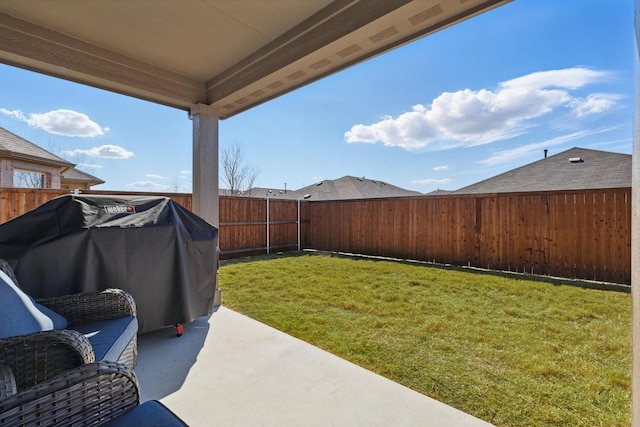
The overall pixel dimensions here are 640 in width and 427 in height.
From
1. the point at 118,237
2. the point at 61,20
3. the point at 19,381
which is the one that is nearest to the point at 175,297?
the point at 118,237

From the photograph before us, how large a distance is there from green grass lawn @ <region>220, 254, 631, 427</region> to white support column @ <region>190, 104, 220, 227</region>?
1.43 m

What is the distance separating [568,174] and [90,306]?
33.9 ft

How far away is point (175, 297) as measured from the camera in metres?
2.91

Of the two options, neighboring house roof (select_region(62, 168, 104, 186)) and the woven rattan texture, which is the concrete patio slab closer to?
the woven rattan texture

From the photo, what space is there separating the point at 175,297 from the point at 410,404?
7.54 feet

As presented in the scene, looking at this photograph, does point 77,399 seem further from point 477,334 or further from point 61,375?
point 477,334

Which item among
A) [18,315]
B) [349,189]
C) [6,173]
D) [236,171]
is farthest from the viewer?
[236,171]

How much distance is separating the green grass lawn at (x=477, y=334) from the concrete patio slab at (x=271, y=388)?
0.20m

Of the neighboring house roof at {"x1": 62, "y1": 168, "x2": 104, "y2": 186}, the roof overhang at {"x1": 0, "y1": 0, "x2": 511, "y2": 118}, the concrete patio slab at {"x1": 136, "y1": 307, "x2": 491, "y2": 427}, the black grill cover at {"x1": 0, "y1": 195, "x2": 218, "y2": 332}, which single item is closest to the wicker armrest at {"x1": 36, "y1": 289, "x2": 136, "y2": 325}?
the black grill cover at {"x1": 0, "y1": 195, "x2": 218, "y2": 332}

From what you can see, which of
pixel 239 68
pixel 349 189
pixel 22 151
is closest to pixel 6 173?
pixel 22 151

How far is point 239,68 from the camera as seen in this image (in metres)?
3.28

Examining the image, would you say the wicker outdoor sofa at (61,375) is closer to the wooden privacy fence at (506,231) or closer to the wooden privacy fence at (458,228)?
the wooden privacy fence at (458,228)

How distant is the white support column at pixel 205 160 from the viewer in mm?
3857

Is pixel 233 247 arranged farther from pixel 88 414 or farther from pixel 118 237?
pixel 88 414
